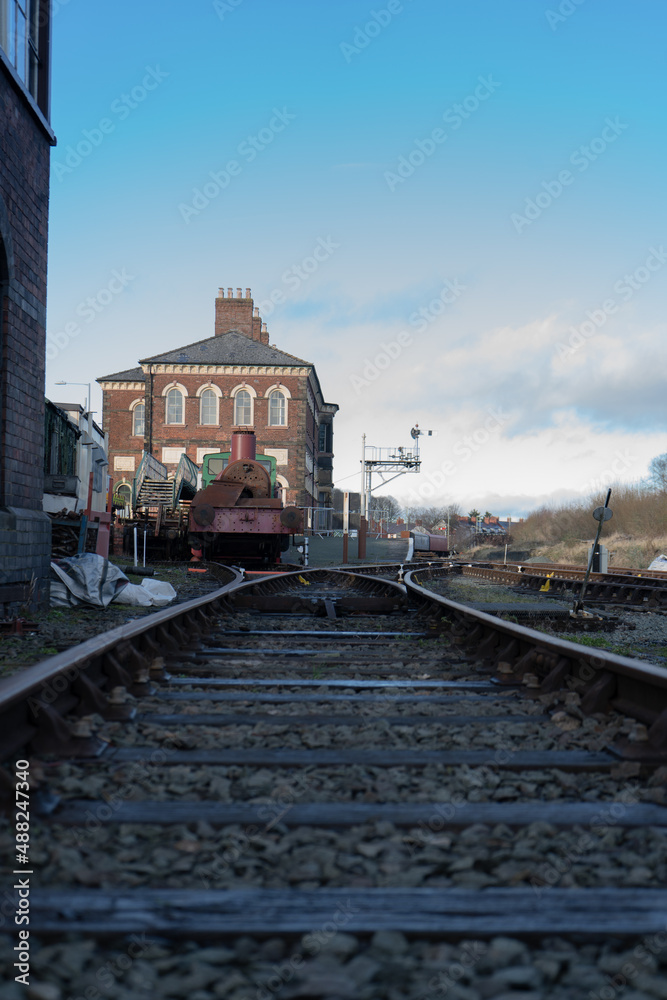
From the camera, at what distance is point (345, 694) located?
12.2 feet

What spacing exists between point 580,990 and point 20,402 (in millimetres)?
7820

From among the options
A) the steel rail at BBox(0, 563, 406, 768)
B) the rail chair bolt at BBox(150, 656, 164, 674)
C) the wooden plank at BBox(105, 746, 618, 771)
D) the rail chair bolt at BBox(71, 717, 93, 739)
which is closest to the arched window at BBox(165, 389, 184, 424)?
the steel rail at BBox(0, 563, 406, 768)

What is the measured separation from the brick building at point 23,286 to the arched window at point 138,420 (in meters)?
37.1

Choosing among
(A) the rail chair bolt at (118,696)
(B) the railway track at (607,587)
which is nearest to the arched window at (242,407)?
(B) the railway track at (607,587)

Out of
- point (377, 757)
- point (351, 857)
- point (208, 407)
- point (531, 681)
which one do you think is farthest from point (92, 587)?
point (208, 407)

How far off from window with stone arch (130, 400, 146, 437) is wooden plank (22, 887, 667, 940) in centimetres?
4516

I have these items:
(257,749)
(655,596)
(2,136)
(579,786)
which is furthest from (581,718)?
(655,596)

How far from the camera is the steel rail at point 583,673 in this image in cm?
263

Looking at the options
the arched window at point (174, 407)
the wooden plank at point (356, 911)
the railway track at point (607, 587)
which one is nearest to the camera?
the wooden plank at point (356, 911)

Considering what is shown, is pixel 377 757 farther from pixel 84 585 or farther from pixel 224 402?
pixel 224 402

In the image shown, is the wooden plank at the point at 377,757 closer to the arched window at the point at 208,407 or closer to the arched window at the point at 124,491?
the arched window at the point at 208,407

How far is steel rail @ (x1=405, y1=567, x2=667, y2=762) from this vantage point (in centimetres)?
263

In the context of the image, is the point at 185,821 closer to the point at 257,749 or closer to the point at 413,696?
the point at 257,749

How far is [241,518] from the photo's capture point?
17.8m
